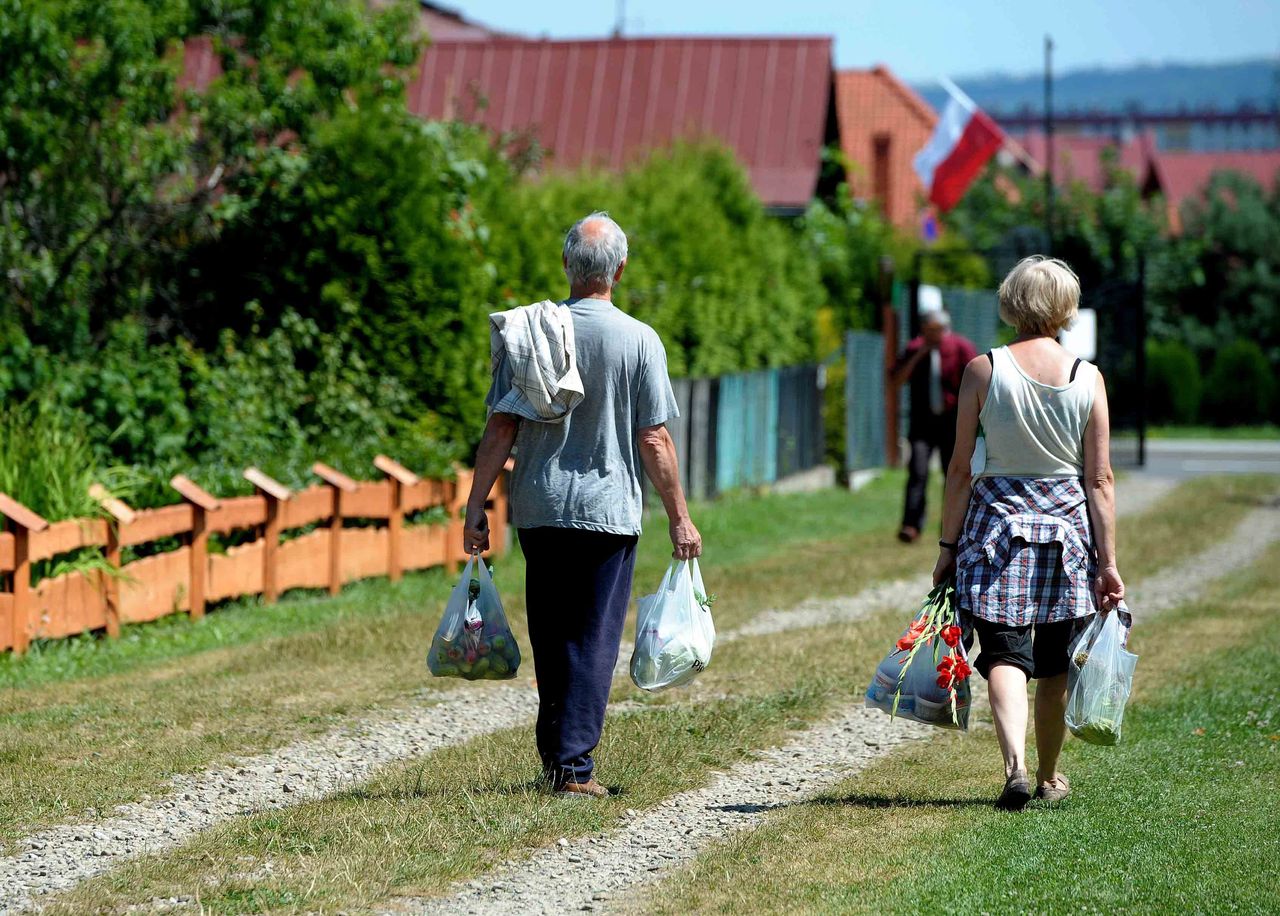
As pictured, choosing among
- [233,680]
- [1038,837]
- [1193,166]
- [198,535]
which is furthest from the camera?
[1193,166]

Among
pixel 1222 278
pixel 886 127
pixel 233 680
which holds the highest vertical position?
pixel 886 127

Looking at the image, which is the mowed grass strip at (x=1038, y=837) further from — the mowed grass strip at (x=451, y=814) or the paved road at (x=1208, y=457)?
the paved road at (x=1208, y=457)

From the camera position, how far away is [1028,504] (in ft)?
17.6

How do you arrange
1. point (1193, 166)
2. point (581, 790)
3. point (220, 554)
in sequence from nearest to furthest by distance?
point (581, 790) < point (220, 554) < point (1193, 166)

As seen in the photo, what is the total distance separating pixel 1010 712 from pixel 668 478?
130 centimetres

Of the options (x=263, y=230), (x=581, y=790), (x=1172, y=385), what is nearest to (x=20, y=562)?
(x=581, y=790)

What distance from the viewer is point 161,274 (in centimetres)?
1308

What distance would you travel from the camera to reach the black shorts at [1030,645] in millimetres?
5402

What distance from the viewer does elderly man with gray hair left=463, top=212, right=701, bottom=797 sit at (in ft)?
17.9

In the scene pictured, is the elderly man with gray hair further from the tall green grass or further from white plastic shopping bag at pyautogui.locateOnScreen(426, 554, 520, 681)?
the tall green grass

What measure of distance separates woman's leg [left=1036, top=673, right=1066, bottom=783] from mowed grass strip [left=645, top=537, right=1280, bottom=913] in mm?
150

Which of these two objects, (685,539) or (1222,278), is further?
(1222,278)

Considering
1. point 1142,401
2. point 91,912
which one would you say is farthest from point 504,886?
point 1142,401

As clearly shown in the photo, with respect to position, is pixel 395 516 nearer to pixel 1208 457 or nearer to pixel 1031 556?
pixel 1031 556
